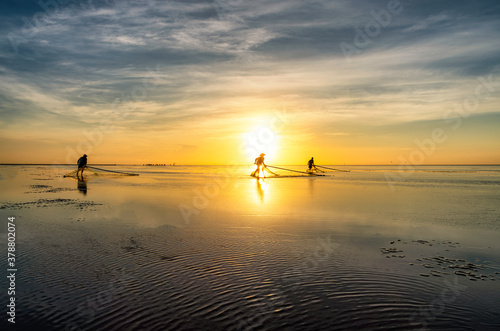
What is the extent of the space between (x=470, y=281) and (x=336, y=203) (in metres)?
15.7

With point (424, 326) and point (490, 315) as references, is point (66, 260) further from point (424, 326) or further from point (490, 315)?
point (490, 315)

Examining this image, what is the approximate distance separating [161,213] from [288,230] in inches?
340

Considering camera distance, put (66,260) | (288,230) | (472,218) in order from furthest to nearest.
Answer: (472,218) < (288,230) < (66,260)

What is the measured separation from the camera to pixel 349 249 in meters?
11.5

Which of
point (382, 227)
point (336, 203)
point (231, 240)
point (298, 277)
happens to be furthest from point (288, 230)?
point (336, 203)

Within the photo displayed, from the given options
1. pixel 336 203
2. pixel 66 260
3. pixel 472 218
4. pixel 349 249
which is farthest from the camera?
pixel 336 203

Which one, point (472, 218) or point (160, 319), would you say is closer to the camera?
point (160, 319)

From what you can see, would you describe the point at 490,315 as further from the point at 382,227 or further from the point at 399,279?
the point at 382,227

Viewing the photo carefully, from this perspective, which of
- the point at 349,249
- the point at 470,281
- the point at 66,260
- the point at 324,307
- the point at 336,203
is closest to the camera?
the point at 324,307

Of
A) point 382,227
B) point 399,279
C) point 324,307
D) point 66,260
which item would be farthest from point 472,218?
point 66,260

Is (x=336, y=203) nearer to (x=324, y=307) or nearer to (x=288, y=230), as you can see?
(x=288, y=230)

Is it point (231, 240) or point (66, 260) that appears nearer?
point (66, 260)

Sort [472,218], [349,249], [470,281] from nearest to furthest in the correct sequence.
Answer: [470,281] → [349,249] → [472,218]

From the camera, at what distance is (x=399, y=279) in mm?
A: 8570
